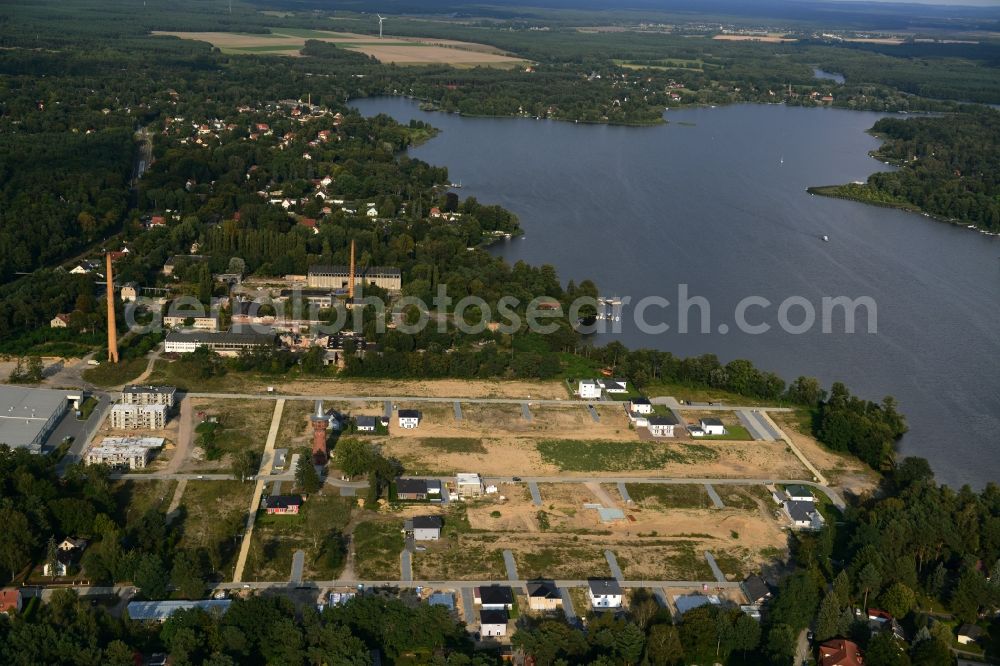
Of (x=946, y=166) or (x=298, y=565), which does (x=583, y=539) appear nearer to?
(x=298, y=565)

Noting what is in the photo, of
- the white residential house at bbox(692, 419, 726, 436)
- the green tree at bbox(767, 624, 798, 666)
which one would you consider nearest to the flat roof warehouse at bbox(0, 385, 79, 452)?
the white residential house at bbox(692, 419, 726, 436)

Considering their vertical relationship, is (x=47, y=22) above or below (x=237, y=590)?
above

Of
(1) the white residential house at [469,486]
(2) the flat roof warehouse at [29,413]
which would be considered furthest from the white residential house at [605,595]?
(2) the flat roof warehouse at [29,413]

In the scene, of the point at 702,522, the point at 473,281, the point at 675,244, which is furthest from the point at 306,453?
the point at 675,244

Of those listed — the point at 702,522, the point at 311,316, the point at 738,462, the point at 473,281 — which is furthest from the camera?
the point at 473,281

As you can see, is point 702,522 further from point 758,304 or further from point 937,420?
point 758,304

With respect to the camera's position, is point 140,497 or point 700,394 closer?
point 140,497

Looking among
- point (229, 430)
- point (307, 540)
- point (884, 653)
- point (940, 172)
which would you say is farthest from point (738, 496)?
point (940, 172)
